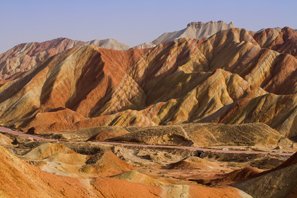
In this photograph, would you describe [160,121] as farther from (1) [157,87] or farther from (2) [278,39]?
(2) [278,39]

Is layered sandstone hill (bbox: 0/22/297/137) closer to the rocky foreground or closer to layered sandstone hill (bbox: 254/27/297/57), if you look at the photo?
the rocky foreground

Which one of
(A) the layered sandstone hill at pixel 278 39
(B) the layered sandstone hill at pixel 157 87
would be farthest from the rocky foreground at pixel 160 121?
(A) the layered sandstone hill at pixel 278 39

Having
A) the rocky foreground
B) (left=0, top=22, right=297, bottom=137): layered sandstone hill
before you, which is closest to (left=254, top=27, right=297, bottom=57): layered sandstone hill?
the rocky foreground

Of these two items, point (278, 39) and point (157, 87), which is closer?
point (157, 87)

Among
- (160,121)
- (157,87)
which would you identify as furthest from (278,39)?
(160,121)

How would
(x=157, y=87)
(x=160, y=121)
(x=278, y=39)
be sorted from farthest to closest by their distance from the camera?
(x=278, y=39)
(x=157, y=87)
(x=160, y=121)

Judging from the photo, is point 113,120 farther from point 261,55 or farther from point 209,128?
point 261,55

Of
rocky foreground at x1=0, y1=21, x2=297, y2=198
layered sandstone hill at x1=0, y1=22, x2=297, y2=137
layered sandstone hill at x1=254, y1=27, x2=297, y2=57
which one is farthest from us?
A: layered sandstone hill at x1=254, y1=27, x2=297, y2=57
